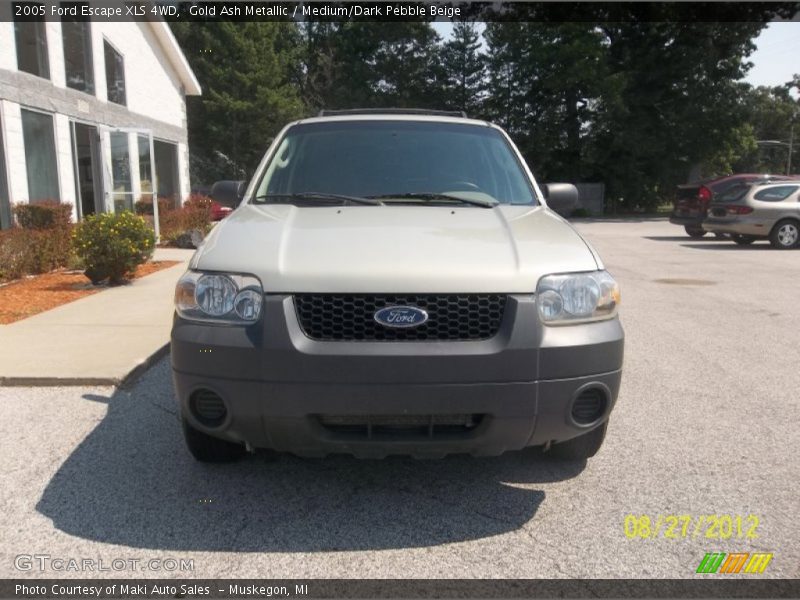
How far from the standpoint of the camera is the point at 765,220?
15812mm

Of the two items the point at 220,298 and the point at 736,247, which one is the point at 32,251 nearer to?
the point at 220,298

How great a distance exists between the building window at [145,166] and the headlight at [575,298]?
1570cm

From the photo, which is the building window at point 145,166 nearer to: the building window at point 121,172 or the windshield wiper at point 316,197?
the building window at point 121,172

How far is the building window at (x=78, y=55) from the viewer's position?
1428 centimetres

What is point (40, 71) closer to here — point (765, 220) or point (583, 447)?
point (583, 447)

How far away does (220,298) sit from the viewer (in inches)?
115

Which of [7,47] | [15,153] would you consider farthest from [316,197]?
[7,47]

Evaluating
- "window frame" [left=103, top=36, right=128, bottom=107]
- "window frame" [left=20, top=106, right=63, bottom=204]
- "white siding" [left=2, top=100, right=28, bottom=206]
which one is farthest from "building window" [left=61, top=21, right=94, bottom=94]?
"white siding" [left=2, top=100, right=28, bottom=206]

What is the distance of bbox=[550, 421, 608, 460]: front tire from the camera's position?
137 inches

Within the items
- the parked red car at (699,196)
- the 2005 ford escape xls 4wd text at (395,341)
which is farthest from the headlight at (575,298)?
the parked red car at (699,196)

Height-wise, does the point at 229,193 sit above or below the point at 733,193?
above

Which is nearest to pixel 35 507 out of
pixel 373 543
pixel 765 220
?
pixel 373 543

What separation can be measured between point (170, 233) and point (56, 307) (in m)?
8.55
